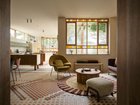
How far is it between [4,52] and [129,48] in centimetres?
107

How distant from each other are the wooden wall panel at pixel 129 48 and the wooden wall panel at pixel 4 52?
3.46 ft

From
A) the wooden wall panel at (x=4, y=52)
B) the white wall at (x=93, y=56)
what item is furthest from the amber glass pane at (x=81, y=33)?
the wooden wall panel at (x=4, y=52)

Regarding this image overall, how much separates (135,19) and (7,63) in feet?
3.81

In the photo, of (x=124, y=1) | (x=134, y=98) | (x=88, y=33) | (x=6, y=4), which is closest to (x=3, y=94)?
(x=6, y=4)

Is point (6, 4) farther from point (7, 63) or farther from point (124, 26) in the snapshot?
point (124, 26)

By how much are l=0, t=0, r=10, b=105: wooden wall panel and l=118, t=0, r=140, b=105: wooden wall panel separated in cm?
105

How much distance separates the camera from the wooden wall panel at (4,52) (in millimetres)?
1159

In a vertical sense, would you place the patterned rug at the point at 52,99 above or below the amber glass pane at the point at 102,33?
below

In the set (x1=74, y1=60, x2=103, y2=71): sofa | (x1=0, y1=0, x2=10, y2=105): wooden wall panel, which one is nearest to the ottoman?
(x1=0, y1=0, x2=10, y2=105): wooden wall panel

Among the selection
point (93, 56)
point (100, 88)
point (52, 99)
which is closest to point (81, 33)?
point (93, 56)

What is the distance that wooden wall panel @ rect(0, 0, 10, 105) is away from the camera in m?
1.16

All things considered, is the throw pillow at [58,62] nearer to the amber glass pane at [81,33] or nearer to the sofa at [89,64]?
the sofa at [89,64]

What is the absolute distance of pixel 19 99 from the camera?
9.25ft

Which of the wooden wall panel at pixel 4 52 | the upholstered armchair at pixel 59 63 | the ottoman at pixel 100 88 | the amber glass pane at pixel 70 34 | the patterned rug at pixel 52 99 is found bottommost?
the patterned rug at pixel 52 99
